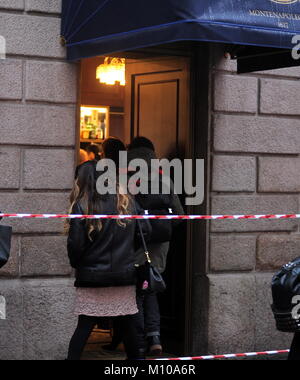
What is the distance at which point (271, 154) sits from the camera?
9.23m

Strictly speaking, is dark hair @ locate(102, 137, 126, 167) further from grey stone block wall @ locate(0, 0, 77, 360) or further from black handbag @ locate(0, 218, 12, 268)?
black handbag @ locate(0, 218, 12, 268)

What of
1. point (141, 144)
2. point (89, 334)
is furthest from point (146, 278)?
point (141, 144)

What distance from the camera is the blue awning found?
22.9 ft

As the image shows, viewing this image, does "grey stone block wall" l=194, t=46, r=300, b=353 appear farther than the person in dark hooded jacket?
Yes

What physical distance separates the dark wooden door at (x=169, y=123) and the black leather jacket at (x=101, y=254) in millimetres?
2508

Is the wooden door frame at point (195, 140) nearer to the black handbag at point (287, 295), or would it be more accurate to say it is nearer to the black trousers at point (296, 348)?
the black trousers at point (296, 348)

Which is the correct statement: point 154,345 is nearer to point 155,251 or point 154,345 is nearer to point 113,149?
point 155,251

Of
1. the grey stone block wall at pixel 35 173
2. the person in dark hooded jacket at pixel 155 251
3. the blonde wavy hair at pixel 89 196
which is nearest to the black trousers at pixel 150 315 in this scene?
the person in dark hooded jacket at pixel 155 251

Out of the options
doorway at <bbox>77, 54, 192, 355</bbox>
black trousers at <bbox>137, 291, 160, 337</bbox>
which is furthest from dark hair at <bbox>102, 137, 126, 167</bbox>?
doorway at <bbox>77, 54, 192, 355</bbox>

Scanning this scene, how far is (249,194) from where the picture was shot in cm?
910

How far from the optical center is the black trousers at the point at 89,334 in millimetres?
6660

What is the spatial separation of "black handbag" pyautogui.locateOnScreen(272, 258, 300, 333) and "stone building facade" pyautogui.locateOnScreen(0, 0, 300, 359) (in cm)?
335
